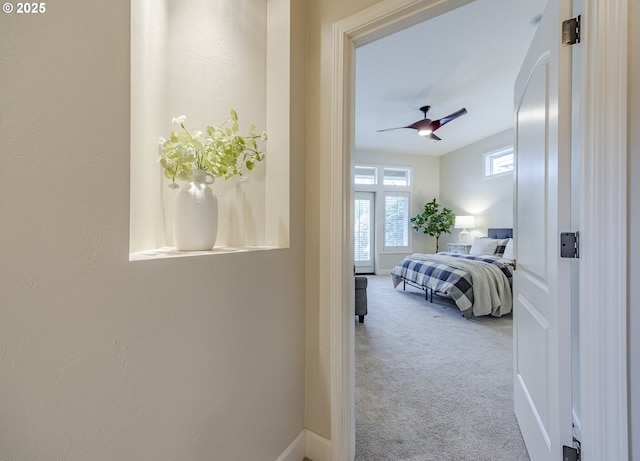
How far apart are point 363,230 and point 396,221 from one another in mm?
950

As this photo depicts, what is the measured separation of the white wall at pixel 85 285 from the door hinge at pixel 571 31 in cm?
139

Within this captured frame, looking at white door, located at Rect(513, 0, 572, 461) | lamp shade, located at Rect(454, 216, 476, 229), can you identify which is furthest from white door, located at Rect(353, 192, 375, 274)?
white door, located at Rect(513, 0, 572, 461)

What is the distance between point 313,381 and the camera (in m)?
1.43

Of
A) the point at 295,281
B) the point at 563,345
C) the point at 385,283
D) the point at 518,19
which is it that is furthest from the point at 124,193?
the point at 385,283

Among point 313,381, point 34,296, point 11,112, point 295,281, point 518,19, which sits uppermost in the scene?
point 518,19

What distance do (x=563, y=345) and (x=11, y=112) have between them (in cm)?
167

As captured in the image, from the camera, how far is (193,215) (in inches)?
40.4

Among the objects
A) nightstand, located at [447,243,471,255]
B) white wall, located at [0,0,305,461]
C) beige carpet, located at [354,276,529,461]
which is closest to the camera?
white wall, located at [0,0,305,461]

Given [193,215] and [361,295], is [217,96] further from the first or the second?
[361,295]

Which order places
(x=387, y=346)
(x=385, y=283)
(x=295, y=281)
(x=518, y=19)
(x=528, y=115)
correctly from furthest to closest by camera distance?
(x=385, y=283), (x=387, y=346), (x=518, y=19), (x=528, y=115), (x=295, y=281)

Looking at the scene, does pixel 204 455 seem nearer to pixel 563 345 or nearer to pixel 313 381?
pixel 313 381

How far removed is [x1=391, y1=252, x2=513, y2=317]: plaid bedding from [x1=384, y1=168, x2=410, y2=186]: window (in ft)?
10.0

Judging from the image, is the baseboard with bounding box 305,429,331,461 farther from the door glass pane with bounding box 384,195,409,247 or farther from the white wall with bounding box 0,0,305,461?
the door glass pane with bounding box 384,195,409,247

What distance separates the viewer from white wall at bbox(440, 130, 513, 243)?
585cm
